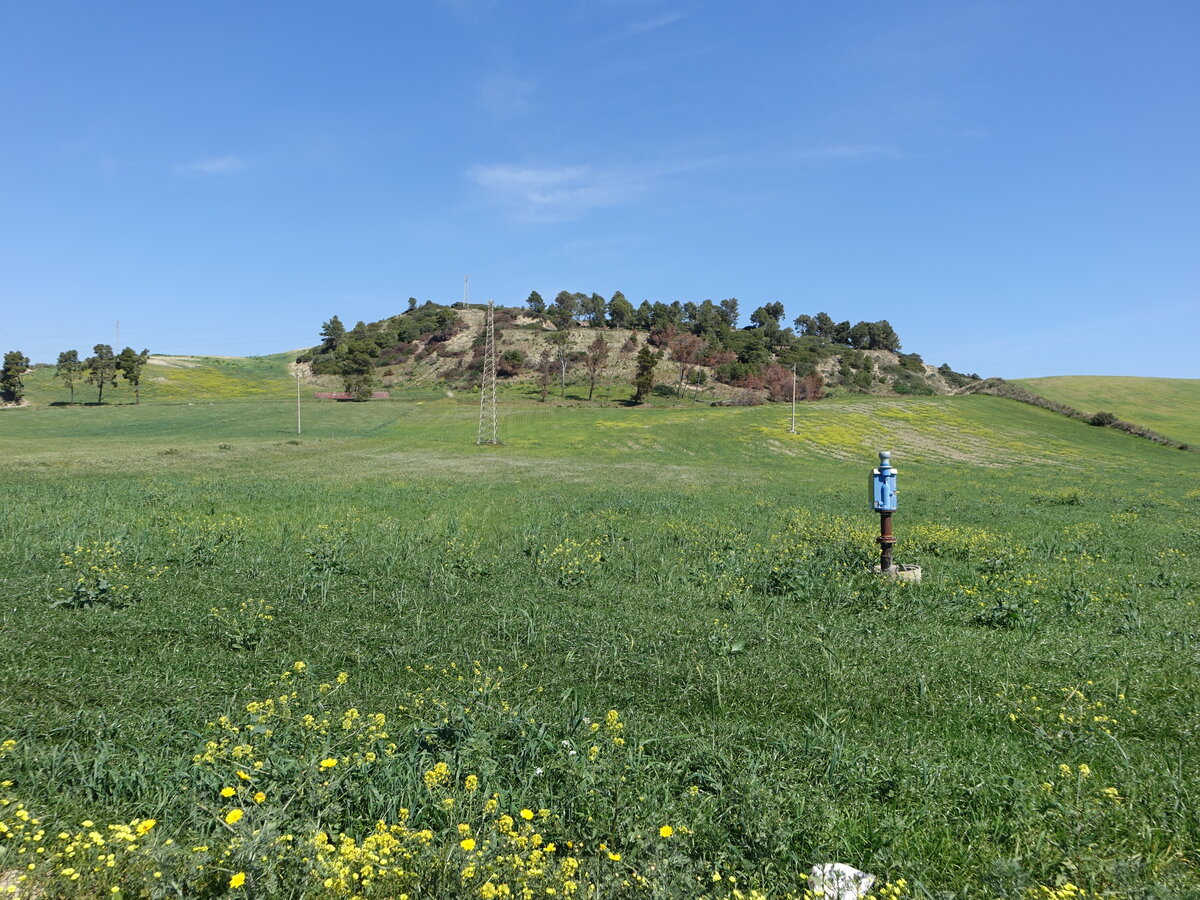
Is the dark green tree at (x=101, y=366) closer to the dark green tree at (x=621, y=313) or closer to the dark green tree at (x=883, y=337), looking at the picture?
the dark green tree at (x=621, y=313)

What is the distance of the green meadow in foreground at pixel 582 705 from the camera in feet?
13.5

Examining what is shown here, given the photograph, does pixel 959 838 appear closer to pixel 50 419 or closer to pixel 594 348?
pixel 50 419

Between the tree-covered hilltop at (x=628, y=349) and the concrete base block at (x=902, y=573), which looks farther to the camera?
the tree-covered hilltop at (x=628, y=349)

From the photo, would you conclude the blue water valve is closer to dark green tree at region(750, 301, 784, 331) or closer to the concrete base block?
the concrete base block

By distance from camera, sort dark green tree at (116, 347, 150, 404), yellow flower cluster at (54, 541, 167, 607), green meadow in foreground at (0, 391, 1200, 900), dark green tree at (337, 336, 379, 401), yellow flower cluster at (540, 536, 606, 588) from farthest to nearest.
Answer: dark green tree at (337, 336, 379, 401)
dark green tree at (116, 347, 150, 404)
yellow flower cluster at (540, 536, 606, 588)
yellow flower cluster at (54, 541, 167, 607)
green meadow in foreground at (0, 391, 1200, 900)

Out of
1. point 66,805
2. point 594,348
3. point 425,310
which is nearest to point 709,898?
point 66,805

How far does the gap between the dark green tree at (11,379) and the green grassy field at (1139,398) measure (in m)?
127

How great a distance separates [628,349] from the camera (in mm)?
138125

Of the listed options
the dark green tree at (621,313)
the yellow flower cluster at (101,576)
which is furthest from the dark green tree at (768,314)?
the yellow flower cluster at (101,576)

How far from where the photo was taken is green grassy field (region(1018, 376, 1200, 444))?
75.9 metres

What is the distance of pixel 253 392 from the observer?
377ft

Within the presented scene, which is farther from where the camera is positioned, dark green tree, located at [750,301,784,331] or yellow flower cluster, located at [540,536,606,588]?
dark green tree, located at [750,301,784,331]

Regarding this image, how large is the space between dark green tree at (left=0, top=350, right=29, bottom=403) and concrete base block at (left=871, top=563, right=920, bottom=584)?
341ft

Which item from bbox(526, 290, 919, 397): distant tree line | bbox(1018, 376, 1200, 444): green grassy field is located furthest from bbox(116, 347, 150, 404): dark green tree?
bbox(1018, 376, 1200, 444): green grassy field
